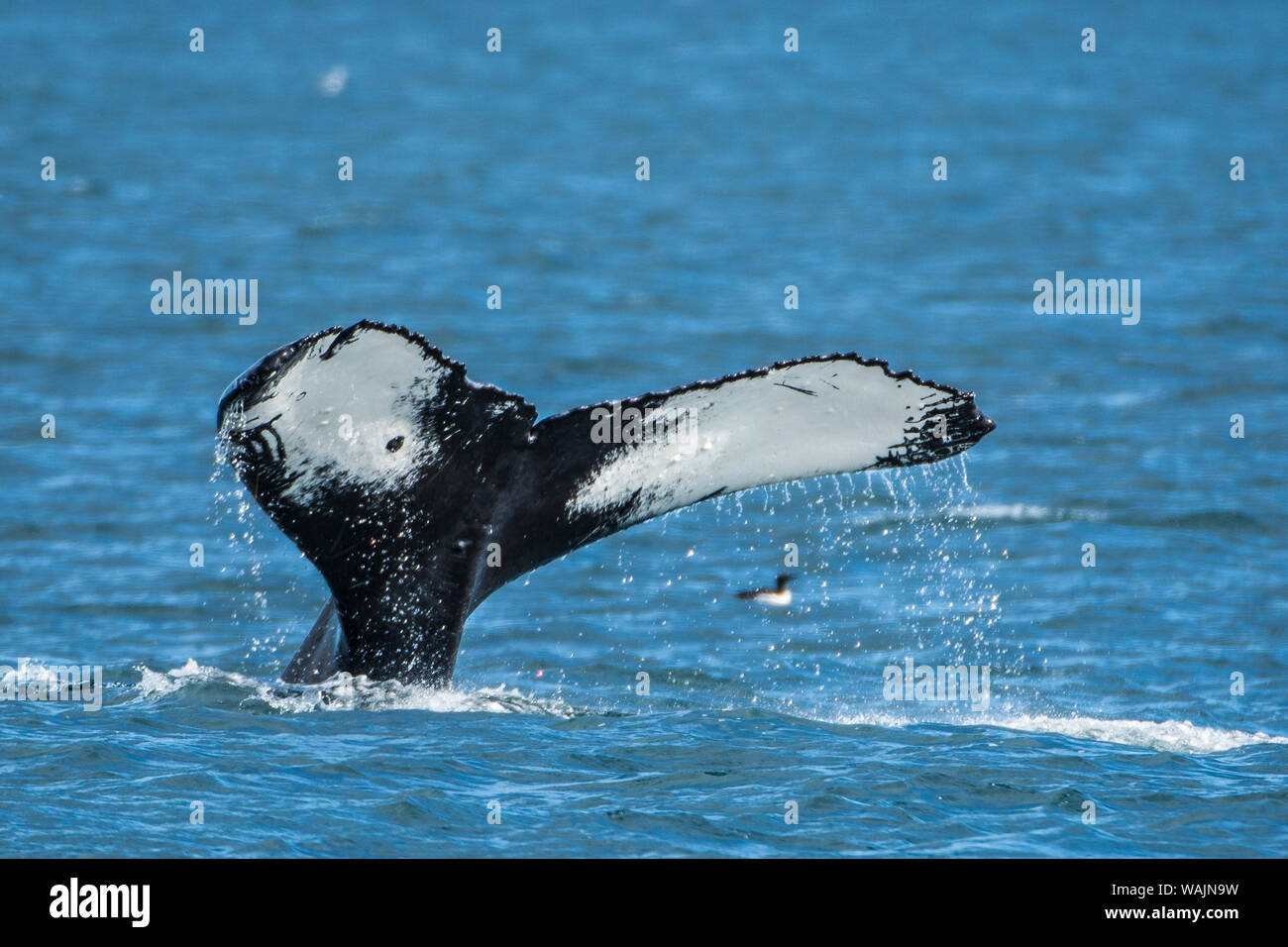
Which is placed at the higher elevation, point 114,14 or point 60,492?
point 114,14

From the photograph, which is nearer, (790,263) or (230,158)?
(790,263)

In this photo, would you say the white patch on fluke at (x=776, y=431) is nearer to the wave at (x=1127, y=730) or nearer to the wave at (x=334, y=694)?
the wave at (x=334, y=694)

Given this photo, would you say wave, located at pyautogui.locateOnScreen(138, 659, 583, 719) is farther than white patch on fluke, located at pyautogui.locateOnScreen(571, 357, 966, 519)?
Yes

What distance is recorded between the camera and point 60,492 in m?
16.1

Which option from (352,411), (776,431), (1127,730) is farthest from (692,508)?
(352,411)

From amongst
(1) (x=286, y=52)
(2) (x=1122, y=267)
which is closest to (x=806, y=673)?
(2) (x=1122, y=267)

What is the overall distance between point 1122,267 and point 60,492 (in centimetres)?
1793

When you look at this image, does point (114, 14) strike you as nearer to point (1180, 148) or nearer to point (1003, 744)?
point (1180, 148)

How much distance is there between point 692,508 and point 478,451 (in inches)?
339

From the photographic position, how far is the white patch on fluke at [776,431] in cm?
736

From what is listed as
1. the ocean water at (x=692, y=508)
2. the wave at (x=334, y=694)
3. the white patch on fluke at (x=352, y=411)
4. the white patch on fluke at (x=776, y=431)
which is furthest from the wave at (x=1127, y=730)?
→ the white patch on fluke at (x=352, y=411)

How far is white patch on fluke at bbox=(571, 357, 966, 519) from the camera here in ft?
24.1

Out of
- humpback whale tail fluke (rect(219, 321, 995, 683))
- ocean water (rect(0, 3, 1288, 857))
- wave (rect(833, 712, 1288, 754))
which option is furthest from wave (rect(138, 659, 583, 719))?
wave (rect(833, 712, 1288, 754))

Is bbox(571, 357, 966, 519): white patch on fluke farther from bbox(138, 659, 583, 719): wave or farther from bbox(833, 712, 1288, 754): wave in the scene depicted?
bbox(833, 712, 1288, 754): wave
